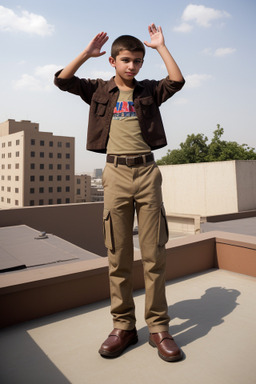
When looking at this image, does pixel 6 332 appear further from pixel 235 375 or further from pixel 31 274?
pixel 235 375

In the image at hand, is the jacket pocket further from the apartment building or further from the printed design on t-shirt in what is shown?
the apartment building

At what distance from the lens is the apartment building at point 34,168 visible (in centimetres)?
6288

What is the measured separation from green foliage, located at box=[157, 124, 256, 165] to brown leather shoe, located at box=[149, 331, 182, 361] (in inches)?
1623

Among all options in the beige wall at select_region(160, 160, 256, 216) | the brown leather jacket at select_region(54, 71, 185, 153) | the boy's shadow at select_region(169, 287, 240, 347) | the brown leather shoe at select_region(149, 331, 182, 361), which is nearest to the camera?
the brown leather shoe at select_region(149, 331, 182, 361)

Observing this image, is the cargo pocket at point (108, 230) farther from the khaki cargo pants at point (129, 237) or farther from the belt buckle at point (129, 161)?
the belt buckle at point (129, 161)

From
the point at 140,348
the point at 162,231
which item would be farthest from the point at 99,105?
the point at 140,348

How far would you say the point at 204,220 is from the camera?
1878cm

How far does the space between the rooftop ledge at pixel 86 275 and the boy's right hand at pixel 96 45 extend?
6.42 ft

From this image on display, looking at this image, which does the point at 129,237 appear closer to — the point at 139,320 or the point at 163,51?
the point at 139,320

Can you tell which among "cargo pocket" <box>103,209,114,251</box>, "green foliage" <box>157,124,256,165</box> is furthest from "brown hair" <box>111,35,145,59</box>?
"green foliage" <box>157,124,256,165</box>

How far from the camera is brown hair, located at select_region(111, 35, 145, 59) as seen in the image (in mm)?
2404

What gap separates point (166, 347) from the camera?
86.4 inches

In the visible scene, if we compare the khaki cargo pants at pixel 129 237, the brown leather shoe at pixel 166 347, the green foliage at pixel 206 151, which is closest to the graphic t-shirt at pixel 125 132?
the khaki cargo pants at pixel 129 237

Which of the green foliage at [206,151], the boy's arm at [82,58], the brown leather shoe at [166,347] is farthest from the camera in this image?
the green foliage at [206,151]
